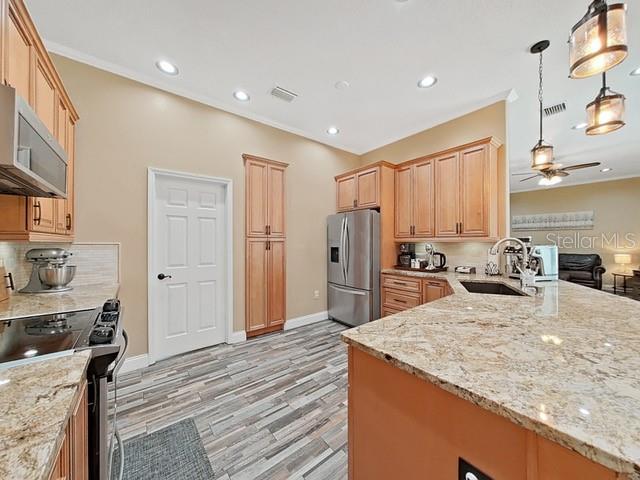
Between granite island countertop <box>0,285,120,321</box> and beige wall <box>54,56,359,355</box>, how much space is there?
0.55 meters

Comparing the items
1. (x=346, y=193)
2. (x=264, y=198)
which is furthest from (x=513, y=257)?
(x=264, y=198)

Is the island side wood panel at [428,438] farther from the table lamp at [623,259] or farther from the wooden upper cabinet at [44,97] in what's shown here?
the table lamp at [623,259]

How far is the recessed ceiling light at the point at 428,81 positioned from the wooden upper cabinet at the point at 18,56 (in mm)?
3148

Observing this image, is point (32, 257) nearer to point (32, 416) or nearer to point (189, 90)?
point (32, 416)

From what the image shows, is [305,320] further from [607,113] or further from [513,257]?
[607,113]

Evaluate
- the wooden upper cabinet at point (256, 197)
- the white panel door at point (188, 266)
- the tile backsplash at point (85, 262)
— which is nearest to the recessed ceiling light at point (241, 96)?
the wooden upper cabinet at point (256, 197)

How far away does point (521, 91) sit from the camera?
294 centimetres

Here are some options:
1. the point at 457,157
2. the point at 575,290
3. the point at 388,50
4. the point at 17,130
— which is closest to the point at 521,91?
the point at 457,157

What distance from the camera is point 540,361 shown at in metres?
0.79

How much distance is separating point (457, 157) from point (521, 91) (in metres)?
0.96

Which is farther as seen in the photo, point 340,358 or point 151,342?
point 340,358

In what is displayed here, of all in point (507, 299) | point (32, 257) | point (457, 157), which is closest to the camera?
point (507, 299)

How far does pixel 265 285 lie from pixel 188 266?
1001mm

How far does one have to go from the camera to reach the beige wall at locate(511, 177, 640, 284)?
20.4 ft
